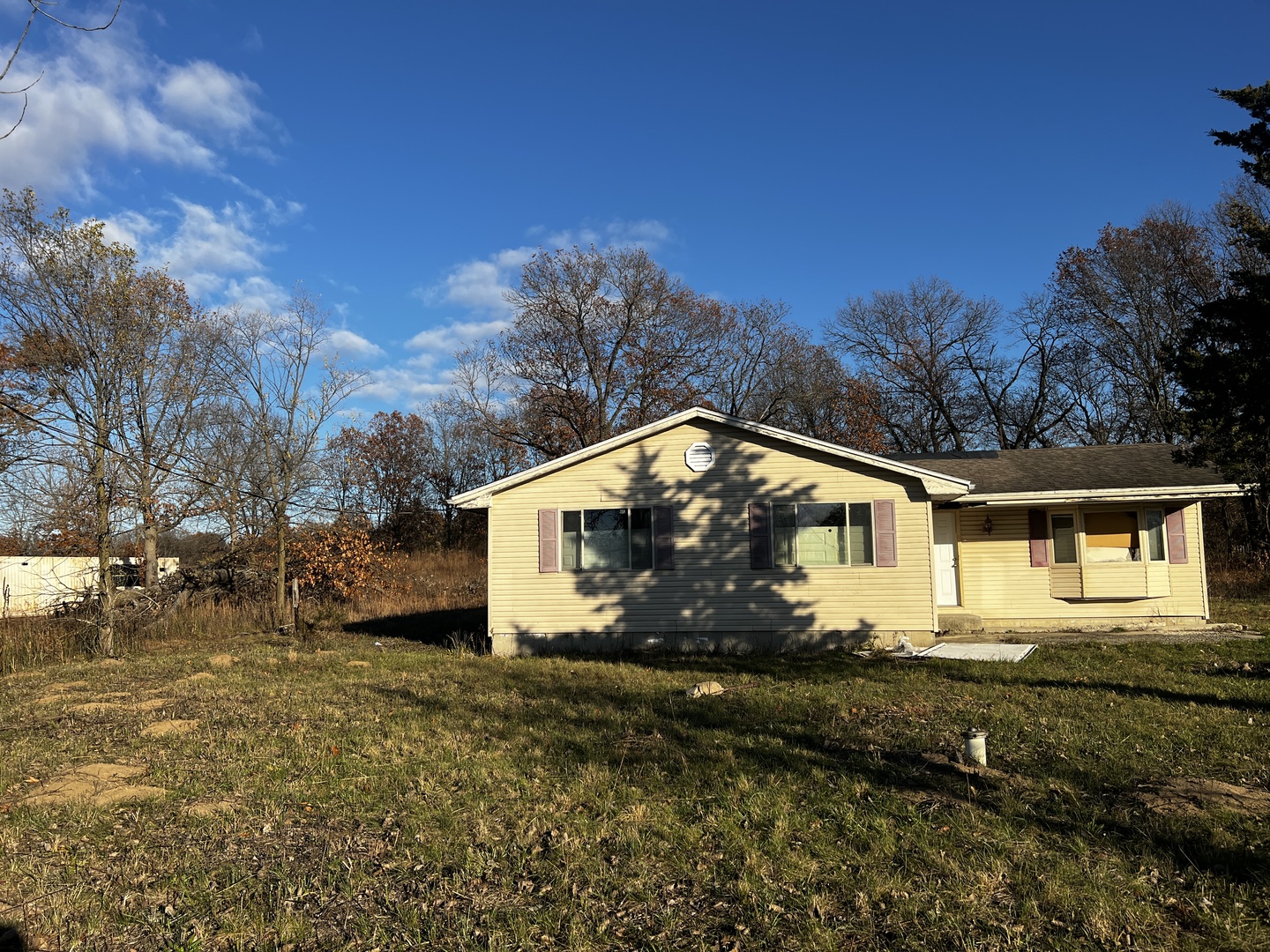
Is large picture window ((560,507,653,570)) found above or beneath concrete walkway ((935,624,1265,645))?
above

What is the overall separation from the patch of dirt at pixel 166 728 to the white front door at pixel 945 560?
13.1 m

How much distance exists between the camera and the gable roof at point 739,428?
1382cm

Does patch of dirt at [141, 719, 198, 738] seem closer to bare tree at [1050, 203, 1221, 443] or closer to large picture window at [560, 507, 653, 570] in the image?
large picture window at [560, 507, 653, 570]

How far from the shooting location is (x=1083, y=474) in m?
16.2

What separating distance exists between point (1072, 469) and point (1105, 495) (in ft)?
5.91

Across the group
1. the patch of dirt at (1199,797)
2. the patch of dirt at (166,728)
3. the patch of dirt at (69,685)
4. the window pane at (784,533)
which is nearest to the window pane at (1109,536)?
the window pane at (784,533)

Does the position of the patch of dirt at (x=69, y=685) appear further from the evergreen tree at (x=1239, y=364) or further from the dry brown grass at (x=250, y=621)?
the evergreen tree at (x=1239, y=364)

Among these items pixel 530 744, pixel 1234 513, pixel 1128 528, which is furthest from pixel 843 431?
pixel 530 744

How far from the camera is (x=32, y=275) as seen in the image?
1775cm

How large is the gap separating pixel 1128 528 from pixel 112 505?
22657 mm

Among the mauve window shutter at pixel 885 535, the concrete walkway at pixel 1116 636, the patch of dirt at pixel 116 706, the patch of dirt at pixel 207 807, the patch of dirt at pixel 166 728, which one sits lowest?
the concrete walkway at pixel 1116 636

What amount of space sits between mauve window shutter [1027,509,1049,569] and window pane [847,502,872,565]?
161 inches

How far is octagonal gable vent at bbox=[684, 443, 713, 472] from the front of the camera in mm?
14664

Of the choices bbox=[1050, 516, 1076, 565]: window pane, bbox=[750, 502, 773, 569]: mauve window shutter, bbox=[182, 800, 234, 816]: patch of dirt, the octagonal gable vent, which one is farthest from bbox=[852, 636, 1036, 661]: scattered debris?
bbox=[182, 800, 234, 816]: patch of dirt
